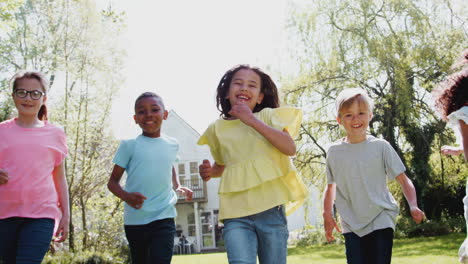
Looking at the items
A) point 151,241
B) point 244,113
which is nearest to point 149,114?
point 151,241

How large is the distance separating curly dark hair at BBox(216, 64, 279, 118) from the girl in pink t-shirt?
1262 millimetres

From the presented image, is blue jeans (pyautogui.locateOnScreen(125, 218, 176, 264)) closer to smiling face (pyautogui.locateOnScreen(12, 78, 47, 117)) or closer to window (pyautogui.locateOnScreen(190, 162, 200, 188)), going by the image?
smiling face (pyautogui.locateOnScreen(12, 78, 47, 117))

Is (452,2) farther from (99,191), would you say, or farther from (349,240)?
(349,240)

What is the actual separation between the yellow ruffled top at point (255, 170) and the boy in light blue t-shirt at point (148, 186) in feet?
3.44

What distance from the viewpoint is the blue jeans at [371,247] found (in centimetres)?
362

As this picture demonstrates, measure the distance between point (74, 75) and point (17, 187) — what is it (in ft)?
40.6

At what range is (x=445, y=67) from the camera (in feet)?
52.8

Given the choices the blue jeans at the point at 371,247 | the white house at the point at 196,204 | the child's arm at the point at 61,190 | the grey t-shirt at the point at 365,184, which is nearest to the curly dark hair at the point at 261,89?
the grey t-shirt at the point at 365,184

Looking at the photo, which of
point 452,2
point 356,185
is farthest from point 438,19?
point 356,185

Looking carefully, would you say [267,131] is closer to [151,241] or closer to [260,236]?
[260,236]

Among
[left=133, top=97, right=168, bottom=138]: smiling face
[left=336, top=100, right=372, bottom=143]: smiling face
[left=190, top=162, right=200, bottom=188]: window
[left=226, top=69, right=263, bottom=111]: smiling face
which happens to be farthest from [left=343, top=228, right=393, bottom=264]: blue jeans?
[left=190, top=162, right=200, bottom=188]: window

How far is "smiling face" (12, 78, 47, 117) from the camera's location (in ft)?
12.1

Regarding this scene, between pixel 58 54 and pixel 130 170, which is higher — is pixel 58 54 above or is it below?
above

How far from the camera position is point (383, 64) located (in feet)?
54.4
